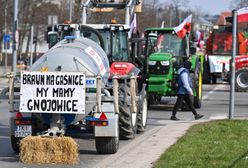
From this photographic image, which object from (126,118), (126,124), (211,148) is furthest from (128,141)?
(211,148)

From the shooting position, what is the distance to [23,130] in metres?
13.2

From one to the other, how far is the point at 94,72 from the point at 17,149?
2.10 m

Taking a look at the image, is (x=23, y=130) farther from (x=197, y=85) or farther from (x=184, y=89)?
(x=197, y=85)

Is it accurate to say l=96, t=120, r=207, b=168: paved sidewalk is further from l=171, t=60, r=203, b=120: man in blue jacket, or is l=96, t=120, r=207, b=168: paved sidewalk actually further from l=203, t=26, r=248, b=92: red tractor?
l=203, t=26, r=248, b=92: red tractor

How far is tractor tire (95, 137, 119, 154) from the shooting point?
13.4 meters

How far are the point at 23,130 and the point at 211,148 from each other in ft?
11.6

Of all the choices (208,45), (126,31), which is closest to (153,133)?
(126,31)

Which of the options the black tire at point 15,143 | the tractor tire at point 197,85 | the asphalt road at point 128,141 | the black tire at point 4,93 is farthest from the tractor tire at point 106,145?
the tractor tire at point 197,85

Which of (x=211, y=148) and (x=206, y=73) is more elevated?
(x=206, y=73)

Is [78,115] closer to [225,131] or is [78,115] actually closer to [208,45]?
[225,131]

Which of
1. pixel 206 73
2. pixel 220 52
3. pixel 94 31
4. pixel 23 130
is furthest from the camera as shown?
pixel 220 52

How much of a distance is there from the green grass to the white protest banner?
73.2 inches

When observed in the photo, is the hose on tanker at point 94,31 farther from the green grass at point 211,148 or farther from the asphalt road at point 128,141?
the green grass at point 211,148

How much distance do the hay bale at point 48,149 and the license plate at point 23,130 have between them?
0.84 m
